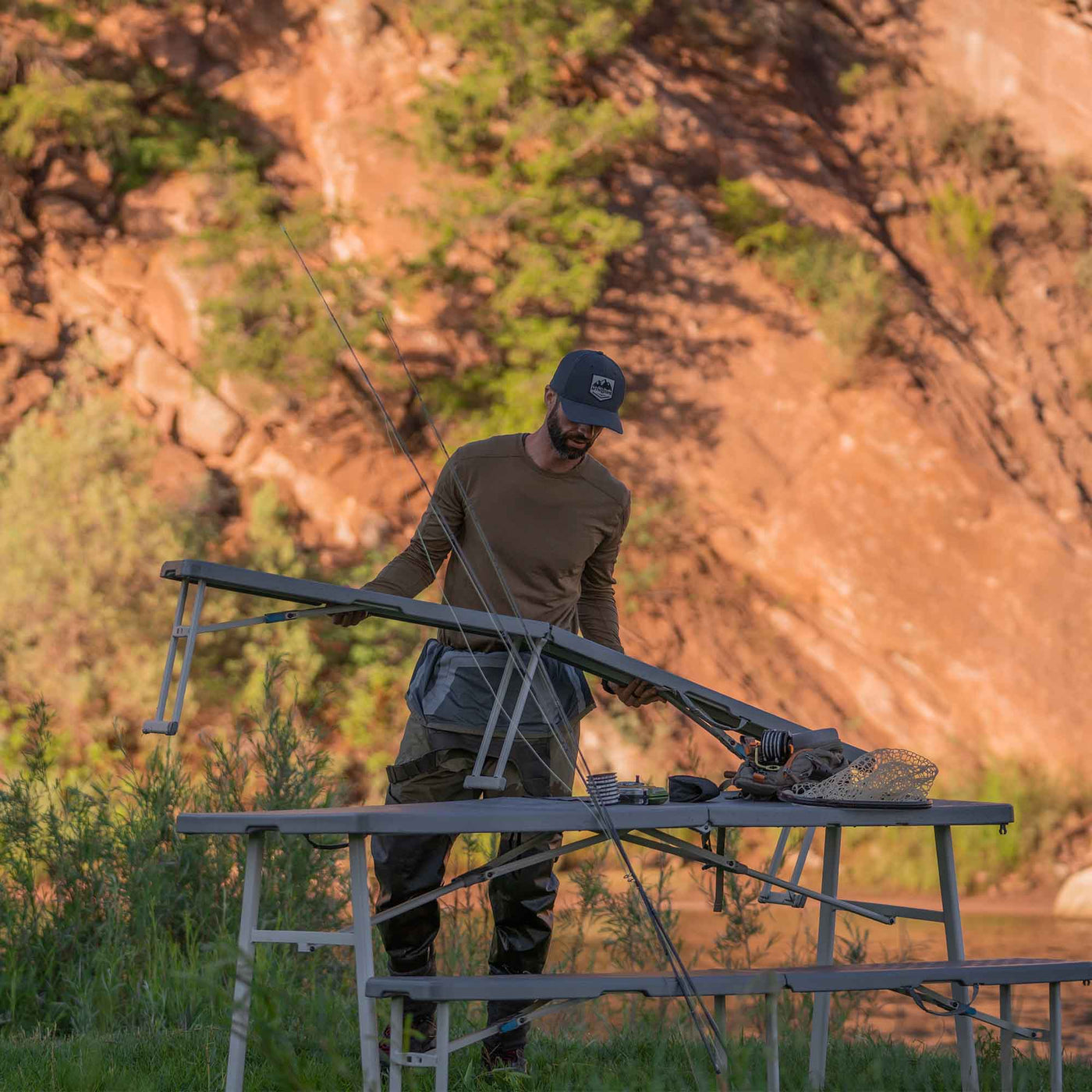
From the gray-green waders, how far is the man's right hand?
420mm

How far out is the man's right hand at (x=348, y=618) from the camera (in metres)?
3.66

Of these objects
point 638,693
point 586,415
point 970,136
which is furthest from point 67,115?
point 638,693

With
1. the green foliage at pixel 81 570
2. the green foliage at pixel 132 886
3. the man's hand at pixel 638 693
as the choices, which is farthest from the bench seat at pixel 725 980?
the green foliage at pixel 81 570

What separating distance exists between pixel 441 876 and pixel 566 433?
136 centimetres

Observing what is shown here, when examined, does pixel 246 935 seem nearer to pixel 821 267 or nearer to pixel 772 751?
pixel 772 751

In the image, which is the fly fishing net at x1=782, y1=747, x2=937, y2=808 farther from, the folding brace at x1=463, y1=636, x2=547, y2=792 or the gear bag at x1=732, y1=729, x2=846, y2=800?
the folding brace at x1=463, y1=636, x2=547, y2=792

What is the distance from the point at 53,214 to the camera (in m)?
13.8

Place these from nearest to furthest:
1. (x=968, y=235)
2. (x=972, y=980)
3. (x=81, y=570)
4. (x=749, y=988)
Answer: (x=749, y=988)
(x=972, y=980)
(x=81, y=570)
(x=968, y=235)

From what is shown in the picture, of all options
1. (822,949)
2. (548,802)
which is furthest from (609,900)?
(548,802)

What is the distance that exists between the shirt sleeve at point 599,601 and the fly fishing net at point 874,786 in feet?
3.25

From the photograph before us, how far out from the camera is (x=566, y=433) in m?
3.92

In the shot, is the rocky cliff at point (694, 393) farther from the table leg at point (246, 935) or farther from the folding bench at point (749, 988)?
the table leg at point (246, 935)

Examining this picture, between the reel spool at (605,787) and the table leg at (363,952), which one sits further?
the reel spool at (605,787)

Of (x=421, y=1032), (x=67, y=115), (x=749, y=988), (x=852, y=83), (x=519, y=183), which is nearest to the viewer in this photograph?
(x=749, y=988)
